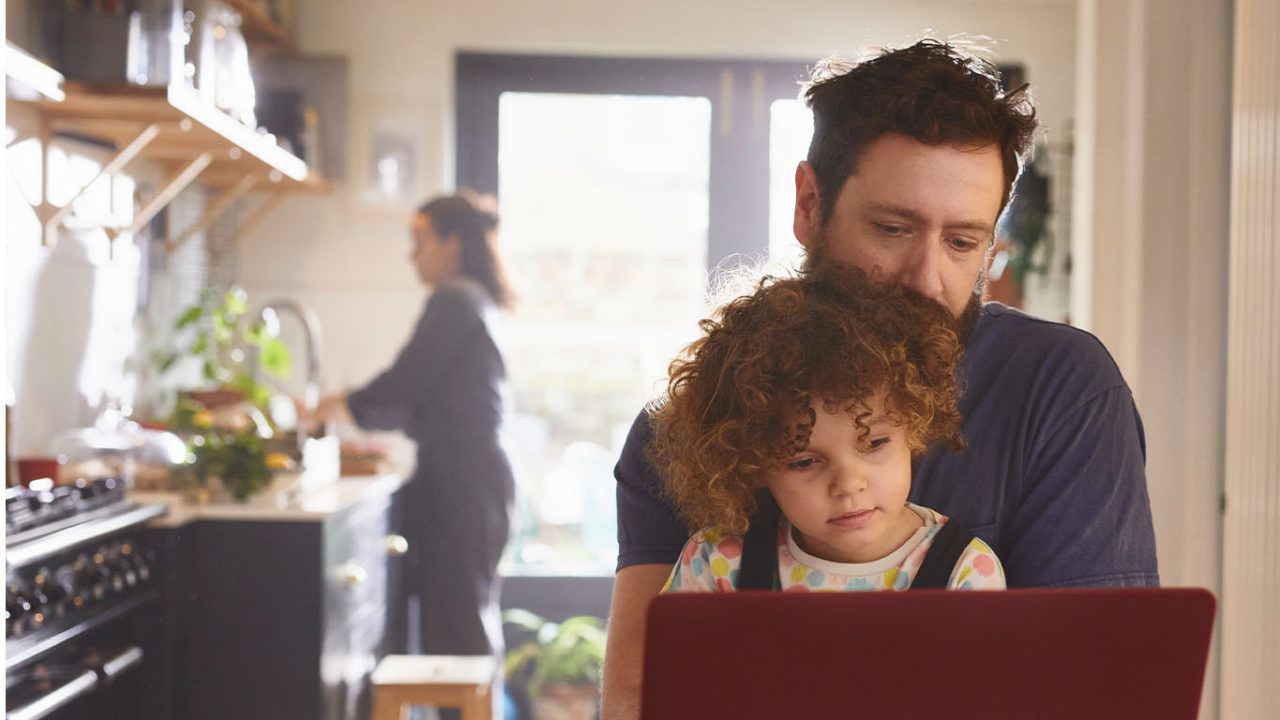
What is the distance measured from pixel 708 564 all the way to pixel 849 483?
14cm

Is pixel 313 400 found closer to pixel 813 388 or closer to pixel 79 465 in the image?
pixel 79 465

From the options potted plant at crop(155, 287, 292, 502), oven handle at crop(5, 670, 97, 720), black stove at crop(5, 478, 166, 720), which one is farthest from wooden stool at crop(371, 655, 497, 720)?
oven handle at crop(5, 670, 97, 720)

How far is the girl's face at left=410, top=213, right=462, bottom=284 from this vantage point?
4.15 meters

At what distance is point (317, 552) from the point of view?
293cm

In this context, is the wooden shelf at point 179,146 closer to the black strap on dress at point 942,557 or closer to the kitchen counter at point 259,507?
the kitchen counter at point 259,507

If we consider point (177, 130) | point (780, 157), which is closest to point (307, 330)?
point (177, 130)

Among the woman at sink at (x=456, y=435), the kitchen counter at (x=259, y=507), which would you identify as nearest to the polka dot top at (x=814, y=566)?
the kitchen counter at (x=259, y=507)

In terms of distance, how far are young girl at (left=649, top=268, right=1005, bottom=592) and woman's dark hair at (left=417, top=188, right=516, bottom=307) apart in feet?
10.0

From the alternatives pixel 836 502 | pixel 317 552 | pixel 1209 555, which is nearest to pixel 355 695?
pixel 317 552

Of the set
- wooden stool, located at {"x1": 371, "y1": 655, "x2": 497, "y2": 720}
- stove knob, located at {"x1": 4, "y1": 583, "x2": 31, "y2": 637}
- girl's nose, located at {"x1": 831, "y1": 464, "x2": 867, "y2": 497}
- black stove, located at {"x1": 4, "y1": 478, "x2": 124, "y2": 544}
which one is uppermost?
girl's nose, located at {"x1": 831, "y1": 464, "x2": 867, "y2": 497}

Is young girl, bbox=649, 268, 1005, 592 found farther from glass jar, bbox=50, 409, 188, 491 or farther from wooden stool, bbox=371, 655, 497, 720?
wooden stool, bbox=371, 655, 497, 720

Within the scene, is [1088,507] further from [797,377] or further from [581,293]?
Result: [581,293]

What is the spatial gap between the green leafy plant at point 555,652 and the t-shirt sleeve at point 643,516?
302 cm

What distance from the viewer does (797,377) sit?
1011 mm
